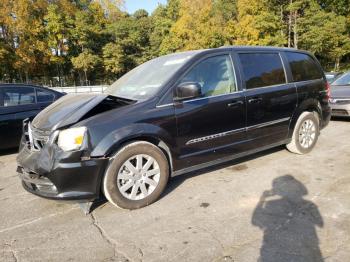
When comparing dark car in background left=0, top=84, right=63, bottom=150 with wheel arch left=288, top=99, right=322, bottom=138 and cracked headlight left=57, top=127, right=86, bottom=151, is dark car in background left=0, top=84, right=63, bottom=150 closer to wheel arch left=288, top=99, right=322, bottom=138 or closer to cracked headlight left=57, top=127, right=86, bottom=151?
cracked headlight left=57, top=127, right=86, bottom=151

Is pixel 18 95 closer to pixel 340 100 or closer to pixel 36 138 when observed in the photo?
pixel 36 138

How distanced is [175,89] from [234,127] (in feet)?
3.45

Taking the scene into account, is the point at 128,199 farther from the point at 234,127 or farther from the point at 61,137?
the point at 234,127

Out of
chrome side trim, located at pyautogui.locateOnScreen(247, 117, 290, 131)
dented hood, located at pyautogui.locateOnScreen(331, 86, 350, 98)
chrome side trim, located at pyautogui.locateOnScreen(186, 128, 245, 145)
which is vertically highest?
dented hood, located at pyautogui.locateOnScreen(331, 86, 350, 98)

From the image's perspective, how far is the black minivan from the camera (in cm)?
341

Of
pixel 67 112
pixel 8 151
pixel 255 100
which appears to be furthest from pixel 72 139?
pixel 8 151

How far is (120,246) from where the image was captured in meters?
3.01

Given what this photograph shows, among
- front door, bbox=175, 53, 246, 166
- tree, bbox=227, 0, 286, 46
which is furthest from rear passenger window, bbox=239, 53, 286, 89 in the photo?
tree, bbox=227, 0, 286, 46

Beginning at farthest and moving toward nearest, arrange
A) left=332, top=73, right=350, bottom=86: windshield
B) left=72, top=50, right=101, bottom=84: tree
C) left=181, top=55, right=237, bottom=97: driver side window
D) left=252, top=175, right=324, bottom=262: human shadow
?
left=72, top=50, right=101, bottom=84: tree < left=332, top=73, right=350, bottom=86: windshield < left=181, top=55, right=237, bottom=97: driver side window < left=252, top=175, right=324, bottom=262: human shadow

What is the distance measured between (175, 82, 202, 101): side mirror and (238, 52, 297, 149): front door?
0.98 meters

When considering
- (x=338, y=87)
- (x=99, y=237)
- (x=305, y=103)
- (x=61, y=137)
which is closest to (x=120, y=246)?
(x=99, y=237)

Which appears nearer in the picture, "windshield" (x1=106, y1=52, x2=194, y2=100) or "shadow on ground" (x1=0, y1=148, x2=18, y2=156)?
"windshield" (x1=106, y1=52, x2=194, y2=100)

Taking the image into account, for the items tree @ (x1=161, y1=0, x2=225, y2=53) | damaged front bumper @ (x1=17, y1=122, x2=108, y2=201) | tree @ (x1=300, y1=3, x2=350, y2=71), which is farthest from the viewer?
tree @ (x1=161, y1=0, x2=225, y2=53)

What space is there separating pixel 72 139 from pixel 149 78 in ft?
4.76
